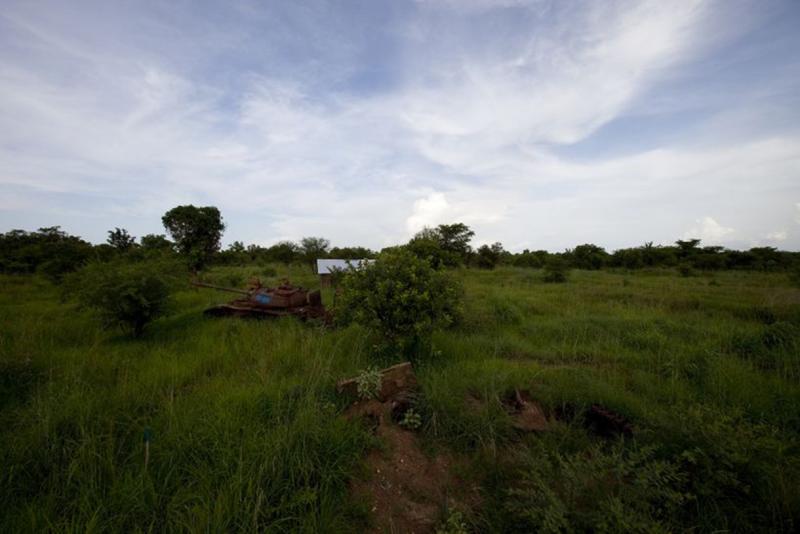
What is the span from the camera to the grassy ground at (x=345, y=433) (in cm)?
204

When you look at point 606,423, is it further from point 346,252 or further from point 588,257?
point 588,257

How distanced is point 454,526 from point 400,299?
2.73 meters

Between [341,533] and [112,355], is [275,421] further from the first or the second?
[112,355]

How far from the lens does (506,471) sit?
8.54 feet

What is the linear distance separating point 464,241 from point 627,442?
70.0 feet

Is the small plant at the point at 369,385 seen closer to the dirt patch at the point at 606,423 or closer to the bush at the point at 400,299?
the bush at the point at 400,299

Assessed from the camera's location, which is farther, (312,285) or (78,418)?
(312,285)

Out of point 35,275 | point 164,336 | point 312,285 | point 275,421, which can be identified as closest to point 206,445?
point 275,421

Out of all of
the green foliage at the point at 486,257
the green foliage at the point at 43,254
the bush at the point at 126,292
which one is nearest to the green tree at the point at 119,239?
the green foliage at the point at 43,254

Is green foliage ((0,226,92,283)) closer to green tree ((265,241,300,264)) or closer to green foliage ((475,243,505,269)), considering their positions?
green tree ((265,241,300,264))

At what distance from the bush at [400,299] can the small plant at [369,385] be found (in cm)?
96

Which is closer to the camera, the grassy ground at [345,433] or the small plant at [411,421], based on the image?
the grassy ground at [345,433]

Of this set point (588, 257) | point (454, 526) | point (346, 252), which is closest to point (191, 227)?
point (346, 252)

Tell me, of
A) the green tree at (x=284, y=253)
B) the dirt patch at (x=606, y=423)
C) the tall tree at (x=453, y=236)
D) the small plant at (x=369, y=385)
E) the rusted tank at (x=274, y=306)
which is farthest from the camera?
the green tree at (x=284, y=253)
